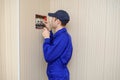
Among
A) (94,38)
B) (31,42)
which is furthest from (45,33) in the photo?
(94,38)

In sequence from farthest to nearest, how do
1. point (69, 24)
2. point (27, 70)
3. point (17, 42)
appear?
point (69, 24) → point (27, 70) → point (17, 42)

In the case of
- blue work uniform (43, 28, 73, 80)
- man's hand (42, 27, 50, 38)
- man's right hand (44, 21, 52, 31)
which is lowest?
blue work uniform (43, 28, 73, 80)

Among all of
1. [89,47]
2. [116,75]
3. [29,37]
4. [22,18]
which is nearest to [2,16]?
[22,18]

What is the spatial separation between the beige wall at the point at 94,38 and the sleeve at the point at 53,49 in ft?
1.09

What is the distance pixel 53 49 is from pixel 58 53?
70 mm

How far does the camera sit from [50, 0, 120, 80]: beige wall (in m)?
1.98

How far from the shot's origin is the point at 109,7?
78.0 inches

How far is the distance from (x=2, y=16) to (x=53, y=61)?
0.68 meters

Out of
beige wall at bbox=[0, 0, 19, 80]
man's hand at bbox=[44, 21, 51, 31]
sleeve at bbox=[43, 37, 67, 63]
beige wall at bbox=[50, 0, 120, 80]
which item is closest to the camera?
beige wall at bbox=[0, 0, 19, 80]

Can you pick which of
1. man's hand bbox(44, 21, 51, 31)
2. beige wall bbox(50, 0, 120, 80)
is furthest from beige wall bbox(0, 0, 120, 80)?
man's hand bbox(44, 21, 51, 31)

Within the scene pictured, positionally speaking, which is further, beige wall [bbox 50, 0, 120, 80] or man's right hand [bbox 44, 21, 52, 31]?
man's right hand [bbox 44, 21, 52, 31]

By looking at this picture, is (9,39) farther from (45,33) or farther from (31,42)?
(45,33)

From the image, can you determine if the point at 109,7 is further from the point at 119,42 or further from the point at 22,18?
the point at 22,18

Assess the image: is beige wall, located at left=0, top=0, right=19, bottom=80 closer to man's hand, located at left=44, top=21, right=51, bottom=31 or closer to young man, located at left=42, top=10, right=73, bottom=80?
young man, located at left=42, top=10, right=73, bottom=80
